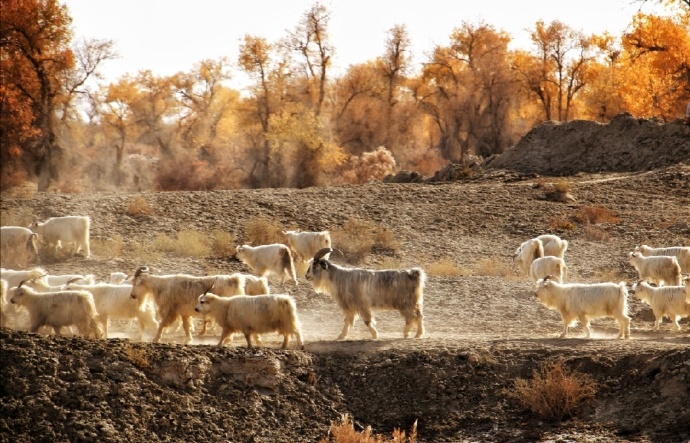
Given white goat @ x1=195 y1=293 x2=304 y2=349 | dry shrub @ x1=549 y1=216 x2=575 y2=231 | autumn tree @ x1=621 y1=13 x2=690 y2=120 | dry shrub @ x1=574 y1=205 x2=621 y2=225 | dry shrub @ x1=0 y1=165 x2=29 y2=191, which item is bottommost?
white goat @ x1=195 y1=293 x2=304 y2=349

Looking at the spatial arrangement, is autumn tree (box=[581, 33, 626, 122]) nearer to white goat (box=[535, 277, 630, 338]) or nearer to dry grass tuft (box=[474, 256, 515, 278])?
dry grass tuft (box=[474, 256, 515, 278])

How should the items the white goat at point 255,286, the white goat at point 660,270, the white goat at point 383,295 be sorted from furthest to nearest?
the white goat at point 660,270 → the white goat at point 255,286 → the white goat at point 383,295

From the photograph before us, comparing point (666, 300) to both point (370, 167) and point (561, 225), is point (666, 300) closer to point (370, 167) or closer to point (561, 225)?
point (561, 225)

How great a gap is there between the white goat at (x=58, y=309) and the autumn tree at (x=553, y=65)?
4095cm

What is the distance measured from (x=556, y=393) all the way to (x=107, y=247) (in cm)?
1307

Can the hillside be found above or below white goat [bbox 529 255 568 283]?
below

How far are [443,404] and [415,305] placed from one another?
2.45 m

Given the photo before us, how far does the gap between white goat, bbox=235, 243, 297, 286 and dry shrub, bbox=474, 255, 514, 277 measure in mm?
5715

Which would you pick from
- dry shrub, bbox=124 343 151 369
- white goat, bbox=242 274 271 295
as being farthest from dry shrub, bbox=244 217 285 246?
dry shrub, bbox=124 343 151 369

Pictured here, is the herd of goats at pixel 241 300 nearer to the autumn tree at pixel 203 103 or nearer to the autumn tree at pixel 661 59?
the autumn tree at pixel 661 59

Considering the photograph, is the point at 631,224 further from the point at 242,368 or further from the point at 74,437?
the point at 74,437

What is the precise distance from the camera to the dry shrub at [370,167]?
45.3m

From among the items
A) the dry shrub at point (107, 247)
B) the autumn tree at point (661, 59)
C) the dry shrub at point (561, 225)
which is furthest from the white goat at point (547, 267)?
the autumn tree at point (661, 59)

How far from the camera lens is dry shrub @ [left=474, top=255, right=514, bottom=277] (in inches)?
949
